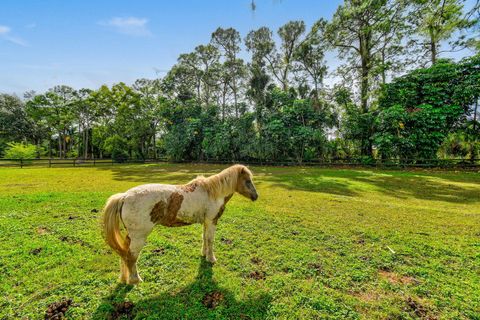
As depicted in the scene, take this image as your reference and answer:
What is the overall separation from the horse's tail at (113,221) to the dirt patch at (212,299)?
1.24 metres

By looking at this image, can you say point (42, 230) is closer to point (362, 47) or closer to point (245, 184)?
point (245, 184)

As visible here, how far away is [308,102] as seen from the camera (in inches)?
807

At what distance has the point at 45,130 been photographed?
43094mm

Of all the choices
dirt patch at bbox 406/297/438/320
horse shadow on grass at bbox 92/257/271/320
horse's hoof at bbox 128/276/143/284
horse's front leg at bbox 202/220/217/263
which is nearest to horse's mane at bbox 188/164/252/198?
horse's front leg at bbox 202/220/217/263

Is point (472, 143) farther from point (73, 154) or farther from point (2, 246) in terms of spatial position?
point (73, 154)

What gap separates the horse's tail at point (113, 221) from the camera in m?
2.52

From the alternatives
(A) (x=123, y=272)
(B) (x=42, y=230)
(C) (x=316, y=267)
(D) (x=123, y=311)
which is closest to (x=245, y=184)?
(C) (x=316, y=267)

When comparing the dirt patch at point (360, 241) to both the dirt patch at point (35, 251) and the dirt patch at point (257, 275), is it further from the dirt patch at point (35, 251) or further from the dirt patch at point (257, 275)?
the dirt patch at point (35, 251)

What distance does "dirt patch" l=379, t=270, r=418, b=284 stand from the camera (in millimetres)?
2757

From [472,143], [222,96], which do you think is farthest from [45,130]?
[472,143]

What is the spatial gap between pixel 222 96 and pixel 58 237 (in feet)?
88.6

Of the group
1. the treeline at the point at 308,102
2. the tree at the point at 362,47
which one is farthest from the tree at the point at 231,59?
the tree at the point at 362,47

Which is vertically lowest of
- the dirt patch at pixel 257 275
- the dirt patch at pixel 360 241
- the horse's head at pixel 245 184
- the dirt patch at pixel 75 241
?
the dirt patch at pixel 257 275

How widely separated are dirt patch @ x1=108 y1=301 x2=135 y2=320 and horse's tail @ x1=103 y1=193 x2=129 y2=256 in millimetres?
628
